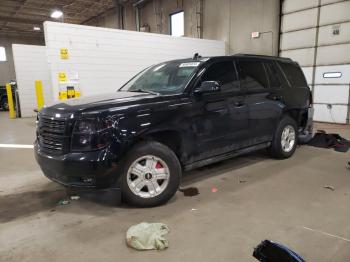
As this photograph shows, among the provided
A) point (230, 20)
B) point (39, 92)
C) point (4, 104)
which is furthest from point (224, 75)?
point (4, 104)

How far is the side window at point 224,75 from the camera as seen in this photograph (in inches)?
136

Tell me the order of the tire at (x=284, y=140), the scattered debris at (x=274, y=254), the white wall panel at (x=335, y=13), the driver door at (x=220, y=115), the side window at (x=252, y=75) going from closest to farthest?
the scattered debris at (x=274, y=254) → the driver door at (x=220, y=115) → the side window at (x=252, y=75) → the tire at (x=284, y=140) → the white wall panel at (x=335, y=13)

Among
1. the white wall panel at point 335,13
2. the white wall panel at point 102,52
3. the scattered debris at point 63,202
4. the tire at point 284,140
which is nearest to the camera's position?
the scattered debris at point 63,202

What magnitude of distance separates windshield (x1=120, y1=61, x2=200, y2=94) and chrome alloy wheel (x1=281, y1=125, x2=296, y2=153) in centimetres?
205

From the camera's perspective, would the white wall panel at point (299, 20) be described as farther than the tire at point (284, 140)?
Yes

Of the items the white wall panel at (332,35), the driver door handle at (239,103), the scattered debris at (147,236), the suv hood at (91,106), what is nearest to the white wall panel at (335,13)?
the white wall panel at (332,35)

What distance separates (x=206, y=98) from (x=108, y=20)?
52.9ft

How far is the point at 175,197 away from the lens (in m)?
3.19

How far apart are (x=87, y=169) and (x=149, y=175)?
63cm

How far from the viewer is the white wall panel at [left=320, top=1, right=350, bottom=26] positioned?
304 inches

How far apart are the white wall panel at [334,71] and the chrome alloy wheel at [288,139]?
4587mm

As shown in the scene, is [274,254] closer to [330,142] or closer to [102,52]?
[330,142]

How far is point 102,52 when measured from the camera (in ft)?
26.6

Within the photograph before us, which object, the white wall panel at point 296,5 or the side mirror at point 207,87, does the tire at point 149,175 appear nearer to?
the side mirror at point 207,87
